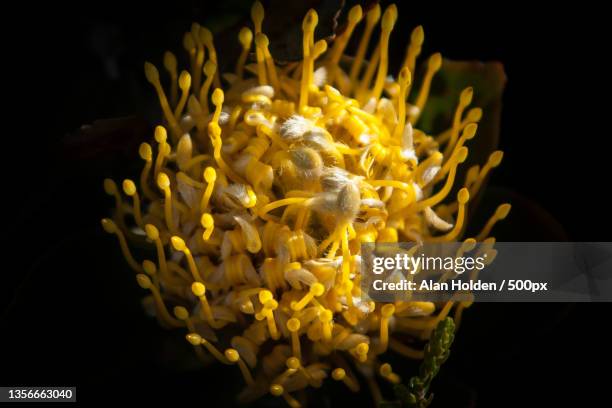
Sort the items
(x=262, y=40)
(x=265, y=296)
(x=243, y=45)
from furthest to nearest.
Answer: (x=243, y=45)
(x=262, y=40)
(x=265, y=296)

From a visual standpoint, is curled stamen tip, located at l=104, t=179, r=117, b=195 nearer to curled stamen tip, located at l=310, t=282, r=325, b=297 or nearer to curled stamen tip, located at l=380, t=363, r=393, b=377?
curled stamen tip, located at l=310, t=282, r=325, b=297

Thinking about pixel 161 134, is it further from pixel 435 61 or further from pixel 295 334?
pixel 435 61

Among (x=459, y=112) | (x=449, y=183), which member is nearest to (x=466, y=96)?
(x=459, y=112)

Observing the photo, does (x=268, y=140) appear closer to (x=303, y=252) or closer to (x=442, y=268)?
(x=303, y=252)

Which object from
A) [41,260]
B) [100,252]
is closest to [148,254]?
[100,252]

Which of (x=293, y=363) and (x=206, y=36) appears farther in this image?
(x=206, y=36)

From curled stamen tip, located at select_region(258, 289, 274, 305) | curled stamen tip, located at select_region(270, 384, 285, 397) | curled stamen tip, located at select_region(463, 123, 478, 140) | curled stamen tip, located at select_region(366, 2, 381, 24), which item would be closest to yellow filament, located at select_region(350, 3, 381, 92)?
curled stamen tip, located at select_region(366, 2, 381, 24)

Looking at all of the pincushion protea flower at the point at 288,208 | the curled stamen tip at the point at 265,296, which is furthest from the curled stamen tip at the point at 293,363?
the curled stamen tip at the point at 265,296
